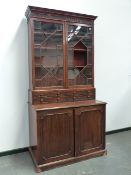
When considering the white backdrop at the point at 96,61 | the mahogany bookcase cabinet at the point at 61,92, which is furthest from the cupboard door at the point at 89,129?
the white backdrop at the point at 96,61

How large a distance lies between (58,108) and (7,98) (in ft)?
2.91

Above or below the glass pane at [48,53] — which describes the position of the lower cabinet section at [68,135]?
below

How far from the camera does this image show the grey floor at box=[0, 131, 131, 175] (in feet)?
8.06

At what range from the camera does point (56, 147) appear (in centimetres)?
258

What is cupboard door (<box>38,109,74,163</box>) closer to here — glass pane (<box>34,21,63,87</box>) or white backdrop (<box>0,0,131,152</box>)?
glass pane (<box>34,21,63,87</box>)

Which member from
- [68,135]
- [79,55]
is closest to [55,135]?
[68,135]

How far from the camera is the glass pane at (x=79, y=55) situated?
9.45 ft

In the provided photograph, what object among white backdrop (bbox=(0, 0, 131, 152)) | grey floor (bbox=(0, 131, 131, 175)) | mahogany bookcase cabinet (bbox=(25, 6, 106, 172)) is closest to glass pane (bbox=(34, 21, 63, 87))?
mahogany bookcase cabinet (bbox=(25, 6, 106, 172))

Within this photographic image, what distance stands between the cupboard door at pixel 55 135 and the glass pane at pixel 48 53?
0.49 meters

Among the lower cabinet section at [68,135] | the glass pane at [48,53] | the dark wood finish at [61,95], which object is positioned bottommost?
the lower cabinet section at [68,135]

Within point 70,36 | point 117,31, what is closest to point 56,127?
point 70,36

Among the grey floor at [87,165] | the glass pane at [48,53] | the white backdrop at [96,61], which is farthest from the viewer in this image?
the white backdrop at [96,61]

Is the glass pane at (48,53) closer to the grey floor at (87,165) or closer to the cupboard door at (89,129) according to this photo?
the cupboard door at (89,129)

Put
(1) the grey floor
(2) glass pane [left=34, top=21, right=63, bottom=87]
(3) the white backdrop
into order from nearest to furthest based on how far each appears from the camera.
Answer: (1) the grey floor < (2) glass pane [left=34, top=21, right=63, bottom=87] < (3) the white backdrop
